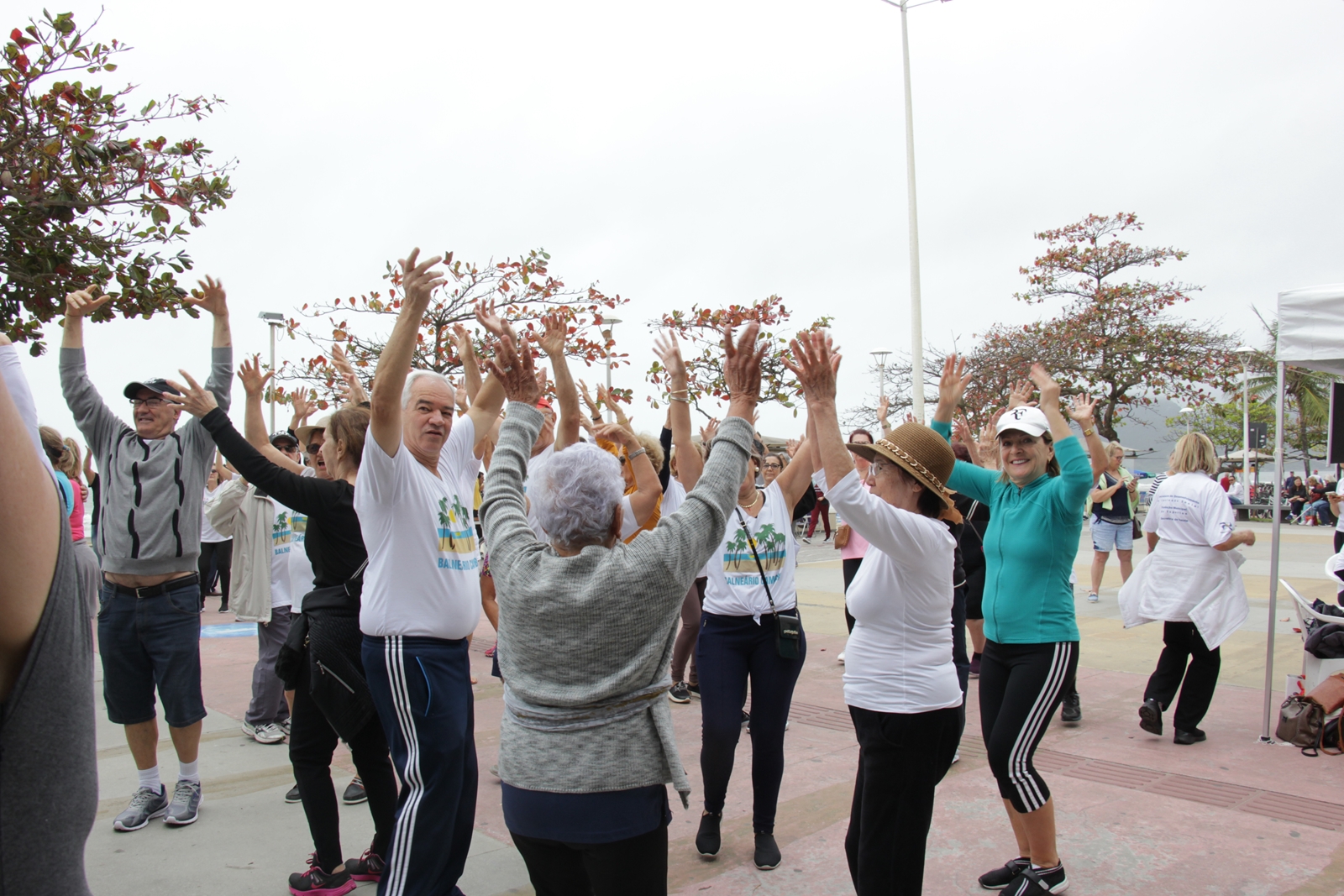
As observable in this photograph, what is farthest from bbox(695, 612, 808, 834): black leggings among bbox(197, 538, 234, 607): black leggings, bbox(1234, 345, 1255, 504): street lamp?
bbox(1234, 345, 1255, 504): street lamp

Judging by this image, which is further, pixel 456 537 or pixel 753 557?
pixel 753 557

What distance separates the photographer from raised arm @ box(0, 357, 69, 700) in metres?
1.00

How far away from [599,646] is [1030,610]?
7.56 ft

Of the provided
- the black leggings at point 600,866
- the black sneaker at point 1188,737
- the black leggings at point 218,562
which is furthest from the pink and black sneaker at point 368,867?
the black leggings at point 218,562

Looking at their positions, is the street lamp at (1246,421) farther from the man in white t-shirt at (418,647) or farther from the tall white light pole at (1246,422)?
the man in white t-shirt at (418,647)

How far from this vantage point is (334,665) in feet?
10.9

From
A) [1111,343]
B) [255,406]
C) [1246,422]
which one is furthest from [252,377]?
[1246,422]

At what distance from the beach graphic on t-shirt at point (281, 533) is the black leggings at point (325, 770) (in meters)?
2.55

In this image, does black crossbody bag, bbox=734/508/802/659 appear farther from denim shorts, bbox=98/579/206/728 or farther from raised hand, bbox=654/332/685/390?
denim shorts, bbox=98/579/206/728

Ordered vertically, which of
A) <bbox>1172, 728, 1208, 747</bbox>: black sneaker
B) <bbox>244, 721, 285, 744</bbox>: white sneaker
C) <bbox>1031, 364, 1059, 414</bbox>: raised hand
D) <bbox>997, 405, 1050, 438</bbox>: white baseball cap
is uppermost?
<bbox>1031, 364, 1059, 414</bbox>: raised hand

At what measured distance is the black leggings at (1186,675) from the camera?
544 cm

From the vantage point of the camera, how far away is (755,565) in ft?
13.9

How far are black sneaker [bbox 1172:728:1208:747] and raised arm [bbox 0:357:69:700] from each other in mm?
6077

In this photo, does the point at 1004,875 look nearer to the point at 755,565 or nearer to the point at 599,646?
the point at 755,565
